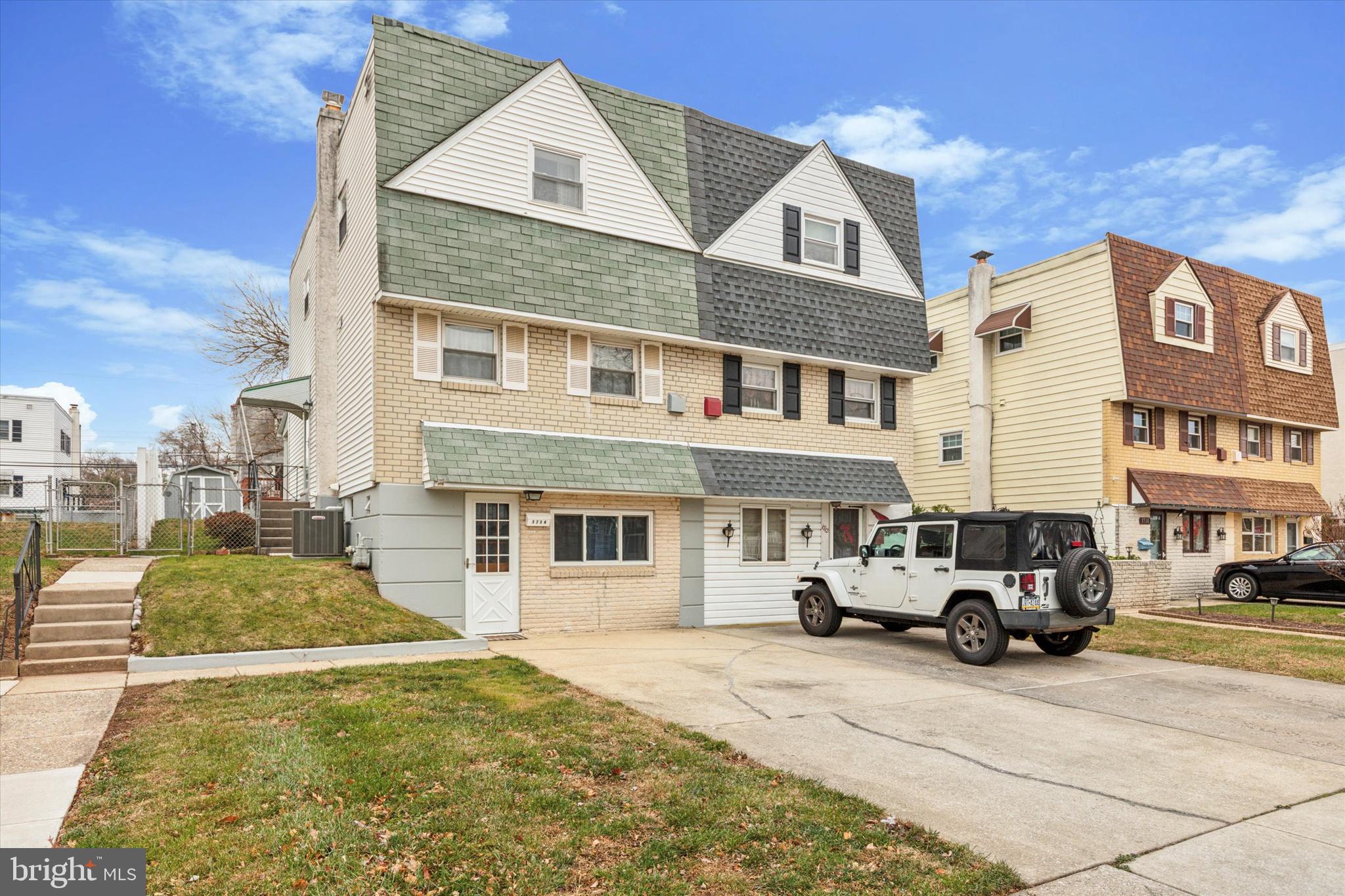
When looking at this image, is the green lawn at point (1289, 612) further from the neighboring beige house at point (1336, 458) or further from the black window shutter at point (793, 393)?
the neighboring beige house at point (1336, 458)

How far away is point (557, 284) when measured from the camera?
15164mm

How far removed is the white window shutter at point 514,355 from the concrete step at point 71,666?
7.06 meters

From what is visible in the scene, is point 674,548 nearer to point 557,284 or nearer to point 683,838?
point 557,284

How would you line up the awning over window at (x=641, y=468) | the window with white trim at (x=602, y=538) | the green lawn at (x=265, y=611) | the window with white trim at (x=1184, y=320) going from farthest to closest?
the window with white trim at (x=1184, y=320) < the window with white trim at (x=602, y=538) < the awning over window at (x=641, y=468) < the green lawn at (x=265, y=611)

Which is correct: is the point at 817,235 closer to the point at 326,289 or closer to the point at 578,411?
the point at 578,411

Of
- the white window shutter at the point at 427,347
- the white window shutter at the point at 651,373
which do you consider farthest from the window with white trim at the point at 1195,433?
the white window shutter at the point at 427,347

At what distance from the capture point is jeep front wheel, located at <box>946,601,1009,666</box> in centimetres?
1152

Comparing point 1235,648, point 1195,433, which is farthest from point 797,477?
point 1195,433

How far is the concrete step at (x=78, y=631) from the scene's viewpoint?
10.7 m

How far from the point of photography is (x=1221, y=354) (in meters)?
25.2

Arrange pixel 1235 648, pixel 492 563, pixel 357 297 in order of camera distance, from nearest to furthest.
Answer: pixel 1235 648, pixel 492 563, pixel 357 297

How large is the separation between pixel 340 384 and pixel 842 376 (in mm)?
10951

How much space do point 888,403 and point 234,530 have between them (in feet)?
51.9

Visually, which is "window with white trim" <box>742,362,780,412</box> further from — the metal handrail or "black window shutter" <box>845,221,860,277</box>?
the metal handrail
